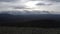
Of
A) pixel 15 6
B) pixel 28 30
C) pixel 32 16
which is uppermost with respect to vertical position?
pixel 15 6

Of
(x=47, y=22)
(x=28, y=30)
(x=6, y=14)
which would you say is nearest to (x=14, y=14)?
(x=6, y=14)

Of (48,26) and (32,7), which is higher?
(32,7)

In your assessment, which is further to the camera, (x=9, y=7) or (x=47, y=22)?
(x=9, y=7)

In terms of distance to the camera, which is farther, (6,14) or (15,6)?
(15,6)

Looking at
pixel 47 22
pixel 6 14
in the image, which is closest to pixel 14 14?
pixel 6 14

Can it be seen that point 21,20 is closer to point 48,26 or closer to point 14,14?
point 14,14

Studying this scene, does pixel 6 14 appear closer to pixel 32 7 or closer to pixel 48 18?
pixel 32 7
